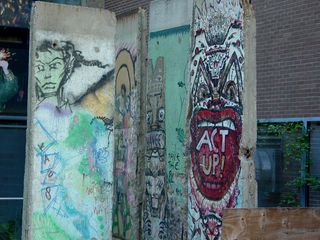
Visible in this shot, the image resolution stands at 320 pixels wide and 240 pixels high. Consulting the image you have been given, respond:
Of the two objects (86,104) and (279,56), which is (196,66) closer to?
(86,104)

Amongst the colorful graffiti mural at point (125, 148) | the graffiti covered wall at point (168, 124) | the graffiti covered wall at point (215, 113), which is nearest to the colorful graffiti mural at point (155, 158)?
the graffiti covered wall at point (168, 124)

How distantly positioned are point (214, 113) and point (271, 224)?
2.26 m

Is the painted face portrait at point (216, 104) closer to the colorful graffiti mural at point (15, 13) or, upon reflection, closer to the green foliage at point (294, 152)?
the green foliage at point (294, 152)

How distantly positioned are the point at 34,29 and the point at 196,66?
2.12m

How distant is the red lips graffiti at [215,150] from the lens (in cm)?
816

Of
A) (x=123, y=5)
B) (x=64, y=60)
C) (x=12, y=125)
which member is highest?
(x=123, y=5)

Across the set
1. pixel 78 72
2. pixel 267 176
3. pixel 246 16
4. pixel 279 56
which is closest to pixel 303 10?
pixel 279 56

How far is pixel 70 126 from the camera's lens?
851 cm

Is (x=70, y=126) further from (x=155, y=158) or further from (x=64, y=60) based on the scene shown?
(x=155, y=158)

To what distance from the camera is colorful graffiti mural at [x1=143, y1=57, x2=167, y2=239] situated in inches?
393

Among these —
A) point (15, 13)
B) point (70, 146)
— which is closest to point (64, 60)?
point (70, 146)

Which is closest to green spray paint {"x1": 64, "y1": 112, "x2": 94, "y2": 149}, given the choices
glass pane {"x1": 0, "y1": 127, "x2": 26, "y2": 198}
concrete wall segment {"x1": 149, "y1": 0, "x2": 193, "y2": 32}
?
concrete wall segment {"x1": 149, "y1": 0, "x2": 193, "y2": 32}

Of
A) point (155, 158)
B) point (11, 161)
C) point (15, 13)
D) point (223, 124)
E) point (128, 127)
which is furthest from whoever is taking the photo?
point (15, 13)

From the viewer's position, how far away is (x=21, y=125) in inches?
482
